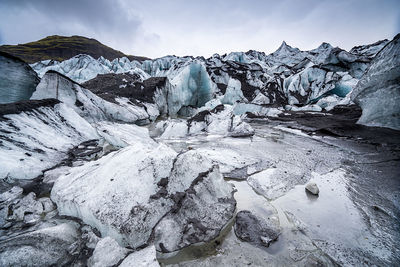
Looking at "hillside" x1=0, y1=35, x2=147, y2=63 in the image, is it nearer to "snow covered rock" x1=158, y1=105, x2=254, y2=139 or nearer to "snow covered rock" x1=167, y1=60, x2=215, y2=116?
"snow covered rock" x1=167, y1=60, x2=215, y2=116

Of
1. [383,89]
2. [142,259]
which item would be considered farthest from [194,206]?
[383,89]

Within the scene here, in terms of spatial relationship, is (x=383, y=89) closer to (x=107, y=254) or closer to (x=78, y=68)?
(x=107, y=254)

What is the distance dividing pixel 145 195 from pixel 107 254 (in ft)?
2.13

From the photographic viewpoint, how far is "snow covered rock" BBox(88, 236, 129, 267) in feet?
4.42

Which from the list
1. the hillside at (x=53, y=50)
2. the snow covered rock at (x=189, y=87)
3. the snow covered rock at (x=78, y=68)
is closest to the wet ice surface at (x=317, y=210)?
the snow covered rock at (x=189, y=87)

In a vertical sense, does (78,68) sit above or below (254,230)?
above

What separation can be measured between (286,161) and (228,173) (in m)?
1.77

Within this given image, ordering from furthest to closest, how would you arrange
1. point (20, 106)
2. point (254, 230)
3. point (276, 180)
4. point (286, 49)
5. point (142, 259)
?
1. point (286, 49)
2. point (20, 106)
3. point (276, 180)
4. point (254, 230)
5. point (142, 259)

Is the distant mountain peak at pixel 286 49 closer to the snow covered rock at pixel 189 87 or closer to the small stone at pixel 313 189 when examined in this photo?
the snow covered rock at pixel 189 87

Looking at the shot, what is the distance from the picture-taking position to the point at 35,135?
11.1 feet

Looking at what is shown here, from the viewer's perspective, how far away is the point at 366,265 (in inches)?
58.6

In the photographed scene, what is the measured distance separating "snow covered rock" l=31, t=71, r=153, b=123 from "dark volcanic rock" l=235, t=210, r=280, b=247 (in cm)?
630

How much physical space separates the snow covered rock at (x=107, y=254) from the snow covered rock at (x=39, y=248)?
0.81 feet

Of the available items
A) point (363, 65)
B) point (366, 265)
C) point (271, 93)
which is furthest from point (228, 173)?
point (363, 65)
